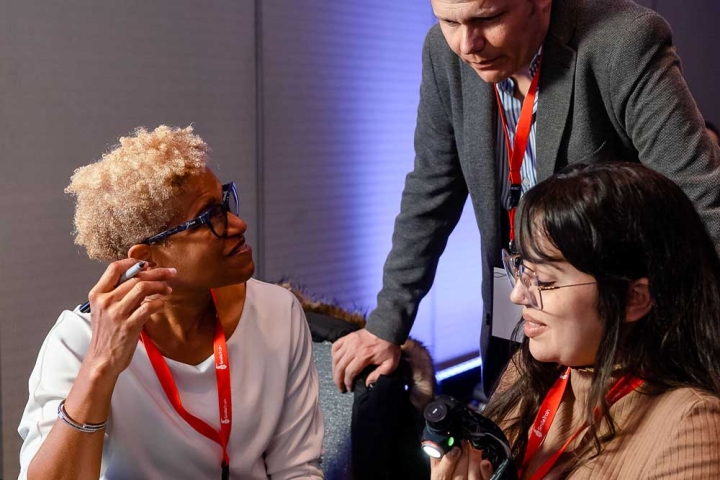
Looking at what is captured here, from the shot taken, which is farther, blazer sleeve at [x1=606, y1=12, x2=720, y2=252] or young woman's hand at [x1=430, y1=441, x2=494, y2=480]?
blazer sleeve at [x1=606, y1=12, x2=720, y2=252]

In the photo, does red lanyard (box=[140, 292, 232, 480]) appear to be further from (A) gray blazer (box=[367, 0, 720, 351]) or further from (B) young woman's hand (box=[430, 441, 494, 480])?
(B) young woman's hand (box=[430, 441, 494, 480])

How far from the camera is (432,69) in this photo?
86.8 inches

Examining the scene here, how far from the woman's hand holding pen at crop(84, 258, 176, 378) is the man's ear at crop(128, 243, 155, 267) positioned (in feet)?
0.48

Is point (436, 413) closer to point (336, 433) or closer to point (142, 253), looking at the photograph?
point (142, 253)

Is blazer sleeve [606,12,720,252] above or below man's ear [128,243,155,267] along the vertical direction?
above

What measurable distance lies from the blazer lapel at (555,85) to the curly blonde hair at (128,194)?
2.63ft

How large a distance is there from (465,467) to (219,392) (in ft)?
2.10

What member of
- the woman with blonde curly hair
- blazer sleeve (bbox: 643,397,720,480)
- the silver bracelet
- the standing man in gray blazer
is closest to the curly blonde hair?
the woman with blonde curly hair

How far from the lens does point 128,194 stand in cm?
173

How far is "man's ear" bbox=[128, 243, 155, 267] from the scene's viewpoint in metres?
1.77

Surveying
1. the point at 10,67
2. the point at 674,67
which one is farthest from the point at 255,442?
the point at 10,67

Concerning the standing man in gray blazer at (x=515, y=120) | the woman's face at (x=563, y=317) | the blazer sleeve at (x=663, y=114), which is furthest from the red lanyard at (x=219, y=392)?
the blazer sleeve at (x=663, y=114)

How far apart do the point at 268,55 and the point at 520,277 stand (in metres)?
2.42

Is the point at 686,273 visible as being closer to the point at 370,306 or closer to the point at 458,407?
the point at 458,407
